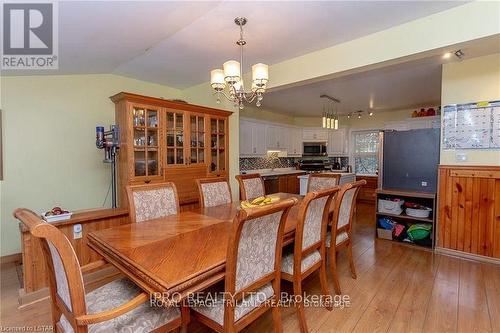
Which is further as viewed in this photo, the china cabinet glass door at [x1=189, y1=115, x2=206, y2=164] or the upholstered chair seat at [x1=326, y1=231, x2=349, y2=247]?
the china cabinet glass door at [x1=189, y1=115, x2=206, y2=164]

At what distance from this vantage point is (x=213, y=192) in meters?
2.74

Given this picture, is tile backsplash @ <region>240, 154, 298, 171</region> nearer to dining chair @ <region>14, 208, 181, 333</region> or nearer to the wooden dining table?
the wooden dining table

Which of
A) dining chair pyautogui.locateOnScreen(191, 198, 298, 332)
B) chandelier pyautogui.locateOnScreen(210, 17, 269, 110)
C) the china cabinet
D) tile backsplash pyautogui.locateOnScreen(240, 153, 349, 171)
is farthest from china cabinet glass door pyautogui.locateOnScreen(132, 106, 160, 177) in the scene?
tile backsplash pyautogui.locateOnScreen(240, 153, 349, 171)

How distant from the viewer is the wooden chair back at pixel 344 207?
2146 mm

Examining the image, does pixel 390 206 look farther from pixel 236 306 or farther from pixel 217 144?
pixel 236 306

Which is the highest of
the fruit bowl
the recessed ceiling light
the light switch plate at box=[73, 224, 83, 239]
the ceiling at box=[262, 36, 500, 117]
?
the ceiling at box=[262, 36, 500, 117]

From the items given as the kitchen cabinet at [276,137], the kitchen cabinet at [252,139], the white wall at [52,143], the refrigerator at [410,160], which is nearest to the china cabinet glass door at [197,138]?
the white wall at [52,143]

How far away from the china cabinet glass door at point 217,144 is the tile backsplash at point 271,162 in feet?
6.18

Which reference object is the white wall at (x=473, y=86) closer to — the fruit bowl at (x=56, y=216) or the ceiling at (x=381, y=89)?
the ceiling at (x=381, y=89)

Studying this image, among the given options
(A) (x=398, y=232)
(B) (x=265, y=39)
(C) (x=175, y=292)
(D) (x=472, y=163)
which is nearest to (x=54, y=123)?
(B) (x=265, y=39)

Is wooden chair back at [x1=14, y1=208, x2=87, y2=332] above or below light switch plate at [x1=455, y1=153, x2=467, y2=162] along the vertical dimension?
below

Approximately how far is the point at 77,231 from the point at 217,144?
211 centimetres

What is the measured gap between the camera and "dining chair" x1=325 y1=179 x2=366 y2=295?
2.16m

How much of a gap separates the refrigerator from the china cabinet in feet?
7.95
